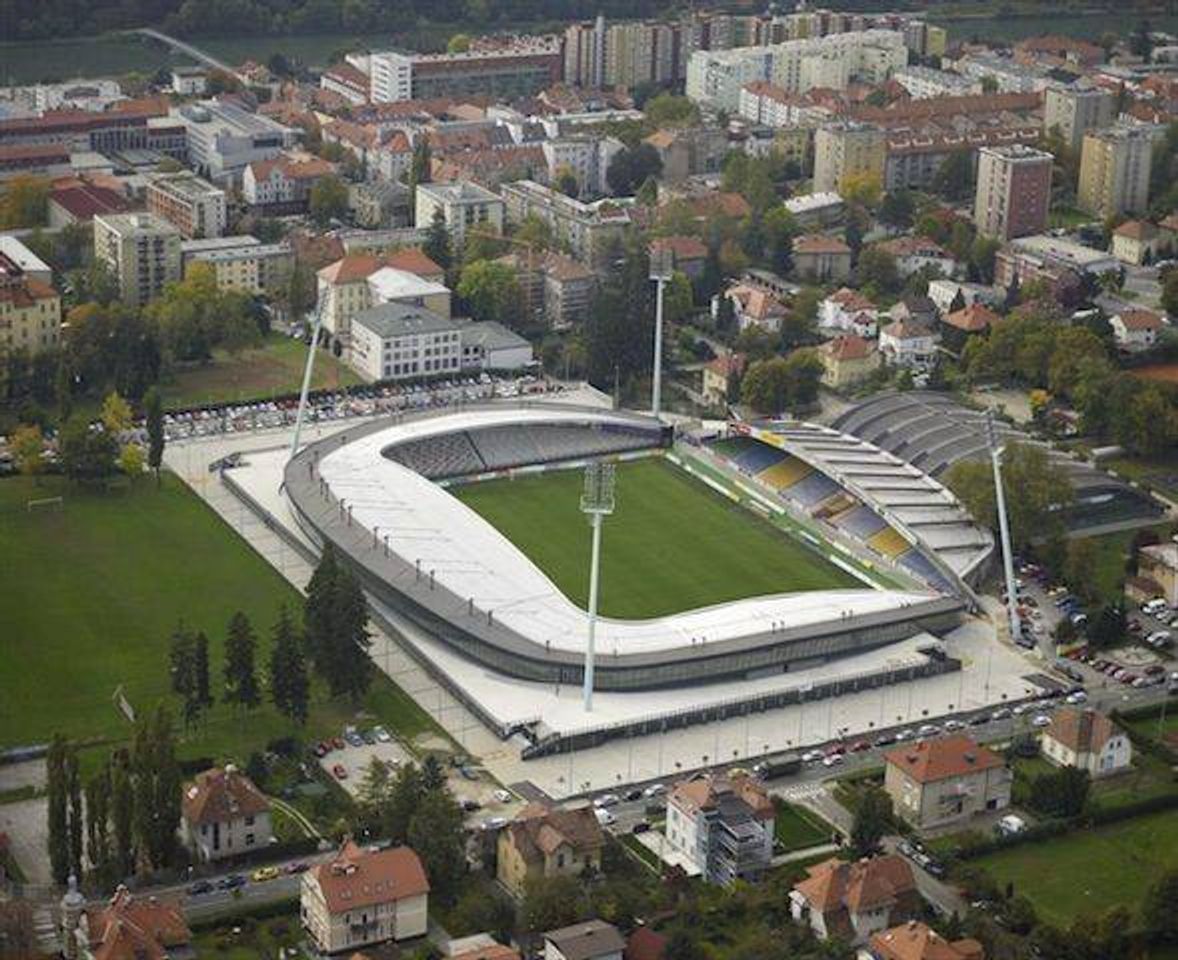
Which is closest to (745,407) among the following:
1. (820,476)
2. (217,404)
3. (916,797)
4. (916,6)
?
(820,476)

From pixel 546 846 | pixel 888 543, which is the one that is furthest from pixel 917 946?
pixel 888 543

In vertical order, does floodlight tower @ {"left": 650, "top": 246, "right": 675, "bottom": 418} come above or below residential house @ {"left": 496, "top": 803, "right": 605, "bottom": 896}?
above

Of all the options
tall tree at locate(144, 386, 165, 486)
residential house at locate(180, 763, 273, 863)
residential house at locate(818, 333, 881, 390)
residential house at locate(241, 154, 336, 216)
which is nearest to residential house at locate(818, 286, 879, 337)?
residential house at locate(818, 333, 881, 390)

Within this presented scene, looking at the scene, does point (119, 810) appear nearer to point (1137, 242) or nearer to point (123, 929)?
point (123, 929)

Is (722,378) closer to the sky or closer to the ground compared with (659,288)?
closer to the ground

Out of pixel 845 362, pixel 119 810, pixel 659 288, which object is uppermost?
pixel 659 288

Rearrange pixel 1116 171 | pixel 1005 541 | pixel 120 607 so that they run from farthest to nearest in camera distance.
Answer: pixel 1116 171 < pixel 1005 541 < pixel 120 607

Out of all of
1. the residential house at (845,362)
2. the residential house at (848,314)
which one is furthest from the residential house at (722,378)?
the residential house at (848,314)

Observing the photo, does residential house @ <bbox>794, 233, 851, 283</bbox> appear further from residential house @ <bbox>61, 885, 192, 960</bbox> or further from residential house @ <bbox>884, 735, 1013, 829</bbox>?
residential house @ <bbox>61, 885, 192, 960</bbox>
